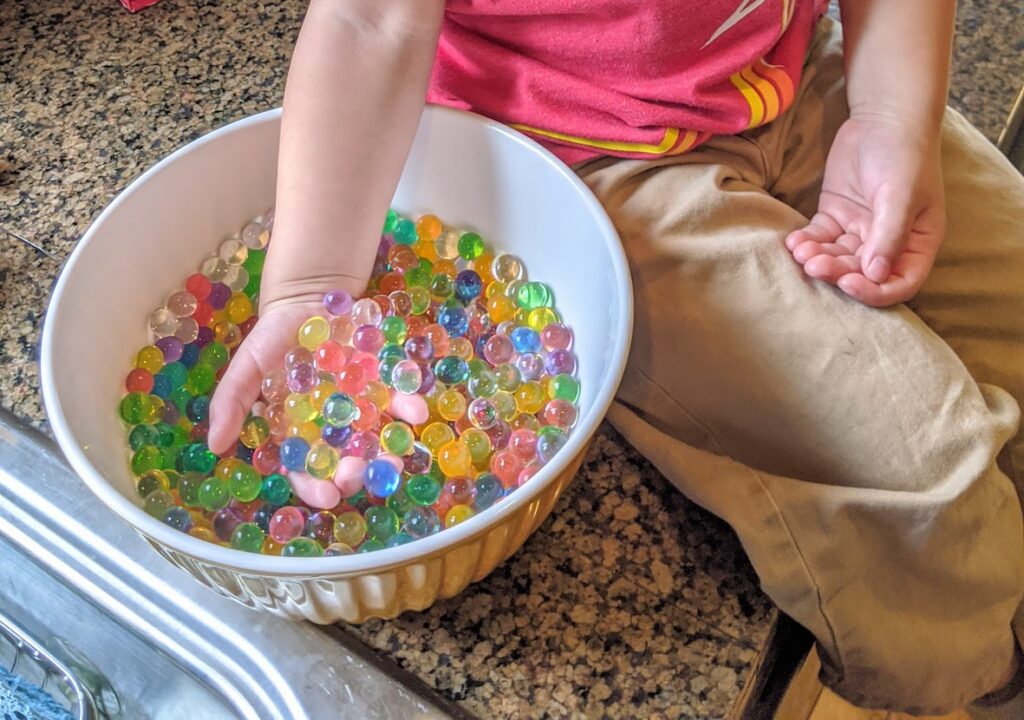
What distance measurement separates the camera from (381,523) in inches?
22.4

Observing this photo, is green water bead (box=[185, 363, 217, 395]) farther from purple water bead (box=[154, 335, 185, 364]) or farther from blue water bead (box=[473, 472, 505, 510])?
blue water bead (box=[473, 472, 505, 510])

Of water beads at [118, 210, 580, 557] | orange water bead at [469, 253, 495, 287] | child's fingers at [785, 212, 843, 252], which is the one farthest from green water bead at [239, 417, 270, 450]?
child's fingers at [785, 212, 843, 252]

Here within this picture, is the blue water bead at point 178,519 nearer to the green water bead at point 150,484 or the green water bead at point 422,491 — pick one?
the green water bead at point 150,484

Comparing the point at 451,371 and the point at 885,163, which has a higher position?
the point at 885,163

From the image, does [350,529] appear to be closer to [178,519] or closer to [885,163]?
[178,519]

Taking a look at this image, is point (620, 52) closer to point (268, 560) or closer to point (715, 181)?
point (715, 181)

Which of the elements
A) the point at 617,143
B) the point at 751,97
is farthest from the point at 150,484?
the point at 751,97

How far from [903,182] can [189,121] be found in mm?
636

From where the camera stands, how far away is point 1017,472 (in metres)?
0.65

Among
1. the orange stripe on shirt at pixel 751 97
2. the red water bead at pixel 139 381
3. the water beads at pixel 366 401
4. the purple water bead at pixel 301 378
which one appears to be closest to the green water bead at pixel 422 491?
the water beads at pixel 366 401

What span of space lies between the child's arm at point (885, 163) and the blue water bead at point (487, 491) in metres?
0.25

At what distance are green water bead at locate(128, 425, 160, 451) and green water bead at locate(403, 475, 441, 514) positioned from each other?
17cm

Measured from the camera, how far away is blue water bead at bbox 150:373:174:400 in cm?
65

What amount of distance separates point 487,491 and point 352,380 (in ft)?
0.42
